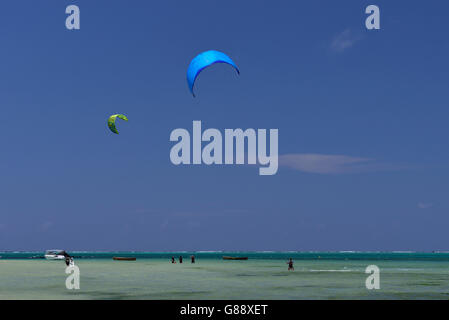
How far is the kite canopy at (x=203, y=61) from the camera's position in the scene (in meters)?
34.8

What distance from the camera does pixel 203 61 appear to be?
3516 centimetres

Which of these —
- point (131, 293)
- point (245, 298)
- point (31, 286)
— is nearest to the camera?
point (245, 298)

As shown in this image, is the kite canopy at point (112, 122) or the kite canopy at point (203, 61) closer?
the kite canopy at point (203, 61)

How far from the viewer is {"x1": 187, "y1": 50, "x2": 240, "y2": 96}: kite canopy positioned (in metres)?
34.8

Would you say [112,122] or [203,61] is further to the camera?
[112,122]

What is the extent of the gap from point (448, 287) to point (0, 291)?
2644 cm

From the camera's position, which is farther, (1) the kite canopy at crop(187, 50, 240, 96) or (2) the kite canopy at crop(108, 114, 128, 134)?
(2) the kite canopy at crop(108, 114, 128, 134)
